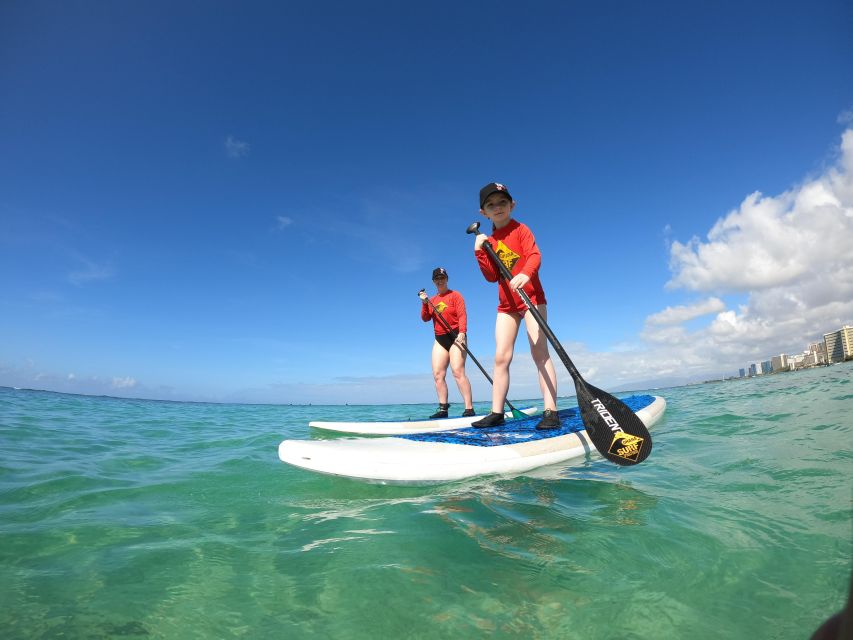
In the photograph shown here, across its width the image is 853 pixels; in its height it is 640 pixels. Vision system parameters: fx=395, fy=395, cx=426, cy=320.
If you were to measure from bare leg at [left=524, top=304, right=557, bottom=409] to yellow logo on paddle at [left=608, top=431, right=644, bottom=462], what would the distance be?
4.43ft

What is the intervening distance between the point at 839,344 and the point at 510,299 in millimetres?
140650

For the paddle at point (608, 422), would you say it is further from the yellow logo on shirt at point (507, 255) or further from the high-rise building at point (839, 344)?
the high-rise building at point (839, 344)

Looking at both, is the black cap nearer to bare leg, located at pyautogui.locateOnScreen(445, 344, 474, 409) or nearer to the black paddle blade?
the black paddle blade

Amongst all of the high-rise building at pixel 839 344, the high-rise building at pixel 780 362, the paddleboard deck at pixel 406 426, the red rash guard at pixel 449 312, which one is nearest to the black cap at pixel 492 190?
the red rash guard at pixel 449 312

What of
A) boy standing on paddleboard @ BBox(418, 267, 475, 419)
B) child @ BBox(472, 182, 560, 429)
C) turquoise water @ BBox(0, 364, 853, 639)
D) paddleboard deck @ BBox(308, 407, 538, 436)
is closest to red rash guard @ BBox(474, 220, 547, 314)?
child @ BBox(472, 182, 560, 429)

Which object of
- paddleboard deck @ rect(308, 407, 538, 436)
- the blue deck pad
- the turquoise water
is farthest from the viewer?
paddleboard deck @ rect(308, 407, 538, 436)

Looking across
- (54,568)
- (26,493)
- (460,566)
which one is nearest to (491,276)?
(460,566)

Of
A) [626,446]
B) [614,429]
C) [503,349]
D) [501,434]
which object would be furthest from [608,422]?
[503,349]

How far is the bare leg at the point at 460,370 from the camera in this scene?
7945 millimetres

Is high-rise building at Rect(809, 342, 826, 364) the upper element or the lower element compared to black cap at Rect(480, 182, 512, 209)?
upper

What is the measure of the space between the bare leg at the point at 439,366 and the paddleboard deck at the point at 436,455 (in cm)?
382

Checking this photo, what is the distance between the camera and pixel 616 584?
175cm

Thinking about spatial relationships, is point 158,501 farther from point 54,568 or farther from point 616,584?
point 616,584

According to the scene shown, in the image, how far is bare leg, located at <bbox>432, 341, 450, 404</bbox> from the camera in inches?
328
